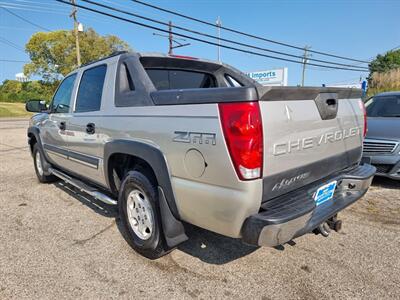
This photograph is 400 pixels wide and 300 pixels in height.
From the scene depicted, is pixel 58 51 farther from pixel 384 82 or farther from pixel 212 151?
pixel 212 151

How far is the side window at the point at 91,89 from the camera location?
3253 mm

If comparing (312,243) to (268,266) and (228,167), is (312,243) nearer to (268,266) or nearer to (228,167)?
(268,266)

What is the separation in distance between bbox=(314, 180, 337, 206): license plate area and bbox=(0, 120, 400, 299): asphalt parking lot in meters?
0.65

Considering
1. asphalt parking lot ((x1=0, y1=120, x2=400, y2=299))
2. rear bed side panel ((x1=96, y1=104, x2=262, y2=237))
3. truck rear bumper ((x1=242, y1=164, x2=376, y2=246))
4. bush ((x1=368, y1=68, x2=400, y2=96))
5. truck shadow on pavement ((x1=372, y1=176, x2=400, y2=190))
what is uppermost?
bush ((x1=368, y1=68, x2=400, y2=96))

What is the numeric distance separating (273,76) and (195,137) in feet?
96.1

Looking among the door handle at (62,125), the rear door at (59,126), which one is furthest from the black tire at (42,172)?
the door handle at (62,125)

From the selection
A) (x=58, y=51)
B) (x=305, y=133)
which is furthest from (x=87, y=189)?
(x=58, y=51)

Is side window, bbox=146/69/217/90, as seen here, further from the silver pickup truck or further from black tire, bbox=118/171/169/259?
black tire, bbox=118/171/169/259

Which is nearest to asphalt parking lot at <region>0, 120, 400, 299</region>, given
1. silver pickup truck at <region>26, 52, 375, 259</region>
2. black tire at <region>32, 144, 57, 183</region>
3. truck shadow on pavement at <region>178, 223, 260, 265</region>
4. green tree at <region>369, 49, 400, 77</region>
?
truck shadow on pavement at <region>178, 223, 260, 265</region>

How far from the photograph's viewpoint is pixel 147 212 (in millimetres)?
2678

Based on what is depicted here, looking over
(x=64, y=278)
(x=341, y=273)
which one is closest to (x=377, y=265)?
(x=341, y=273)

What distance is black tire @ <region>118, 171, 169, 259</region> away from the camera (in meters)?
2.53

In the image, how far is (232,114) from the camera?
1810mm

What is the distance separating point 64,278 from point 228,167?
6.01 feet
